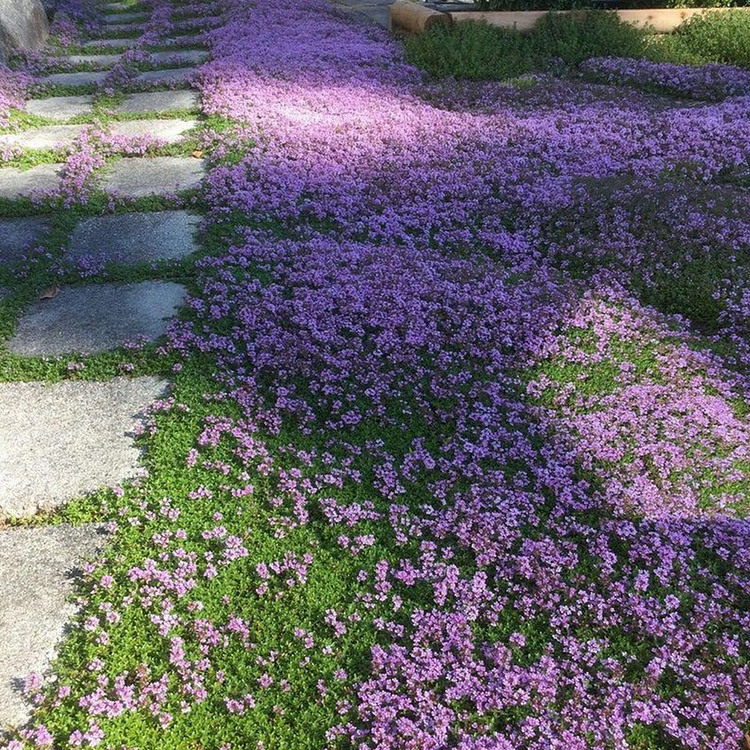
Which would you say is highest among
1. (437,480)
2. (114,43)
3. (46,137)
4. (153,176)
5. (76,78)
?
(114,43)

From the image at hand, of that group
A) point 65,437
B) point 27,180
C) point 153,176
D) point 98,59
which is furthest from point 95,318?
point 98,59

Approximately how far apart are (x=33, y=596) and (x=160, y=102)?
7795 mm

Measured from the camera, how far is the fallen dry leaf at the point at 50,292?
17.0ft

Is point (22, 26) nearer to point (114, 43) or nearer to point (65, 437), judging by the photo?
point (114, 43)

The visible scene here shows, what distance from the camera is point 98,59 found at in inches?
460

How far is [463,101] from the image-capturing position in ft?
31.6

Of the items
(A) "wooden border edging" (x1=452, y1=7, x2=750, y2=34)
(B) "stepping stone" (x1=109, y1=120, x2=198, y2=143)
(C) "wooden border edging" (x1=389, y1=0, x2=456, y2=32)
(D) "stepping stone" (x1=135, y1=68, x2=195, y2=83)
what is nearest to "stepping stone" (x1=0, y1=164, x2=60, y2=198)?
(B) "stepping stone" (x1=109, y1=120, x2=198, y2=143)

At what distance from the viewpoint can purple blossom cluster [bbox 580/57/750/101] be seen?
1029cm

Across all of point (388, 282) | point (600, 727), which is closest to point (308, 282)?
point (388, 282)

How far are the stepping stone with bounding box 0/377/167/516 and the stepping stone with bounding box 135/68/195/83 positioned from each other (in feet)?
23.5

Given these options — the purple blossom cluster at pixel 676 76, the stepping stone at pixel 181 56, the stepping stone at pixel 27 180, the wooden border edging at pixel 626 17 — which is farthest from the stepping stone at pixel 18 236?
the wooden border edging at pixel 626 17

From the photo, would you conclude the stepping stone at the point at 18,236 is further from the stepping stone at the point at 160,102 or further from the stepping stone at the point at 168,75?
the stepping stone at the point at 168,75

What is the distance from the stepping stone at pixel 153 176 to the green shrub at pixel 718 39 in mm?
9234

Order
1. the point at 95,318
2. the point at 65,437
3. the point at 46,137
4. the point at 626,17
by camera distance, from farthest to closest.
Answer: the point at 626,17, the point at 46,137, the point at 95,318, the point at 65,437
